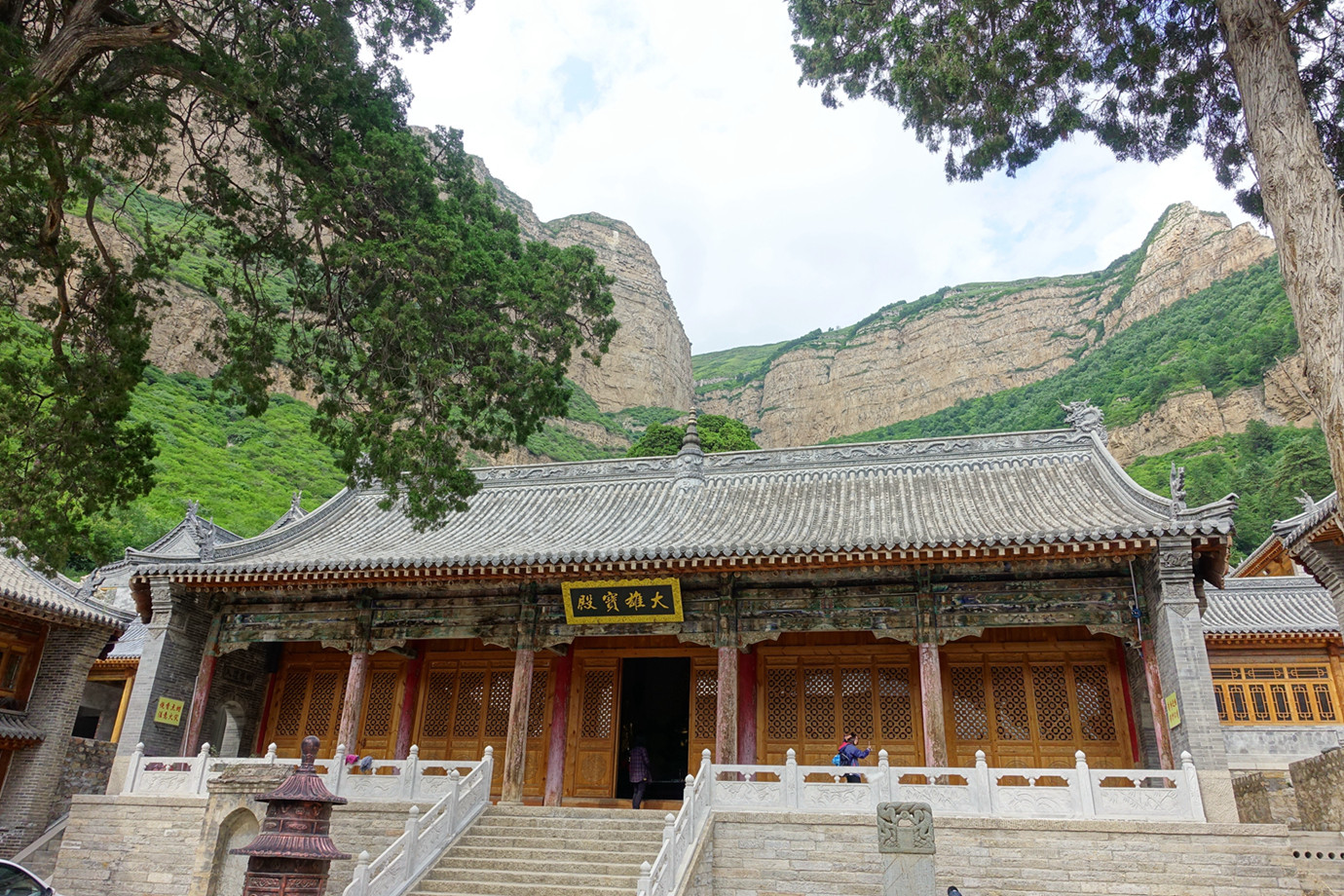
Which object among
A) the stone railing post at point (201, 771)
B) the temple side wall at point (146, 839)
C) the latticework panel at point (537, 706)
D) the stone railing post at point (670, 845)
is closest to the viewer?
the stone railing post at point (670, 845)

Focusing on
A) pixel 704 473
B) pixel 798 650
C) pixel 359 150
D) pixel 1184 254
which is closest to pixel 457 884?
pixel 798 650

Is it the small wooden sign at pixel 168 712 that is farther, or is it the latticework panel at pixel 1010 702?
the small wooden sign at pixel 168 712

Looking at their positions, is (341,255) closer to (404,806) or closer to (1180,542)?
(404,806)

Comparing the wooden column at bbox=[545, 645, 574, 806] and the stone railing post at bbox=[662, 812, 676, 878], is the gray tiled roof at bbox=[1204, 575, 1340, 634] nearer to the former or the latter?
the wooden column at bbox=[545, 645, 574, 806]

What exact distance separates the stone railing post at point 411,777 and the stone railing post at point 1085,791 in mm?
8099

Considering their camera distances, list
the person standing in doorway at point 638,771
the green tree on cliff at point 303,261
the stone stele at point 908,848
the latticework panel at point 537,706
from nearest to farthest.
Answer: the stone stele at point 908,848
the green tree on cliff at point 303,261
the person standing in doorway at point 638,771
the latticework panel at point 537,706

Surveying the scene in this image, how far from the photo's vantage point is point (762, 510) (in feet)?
49.3

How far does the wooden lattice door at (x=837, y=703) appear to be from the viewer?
12.9m

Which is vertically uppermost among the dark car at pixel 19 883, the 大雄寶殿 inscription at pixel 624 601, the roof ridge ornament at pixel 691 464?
the roof ridge ornament at pixel 691 464

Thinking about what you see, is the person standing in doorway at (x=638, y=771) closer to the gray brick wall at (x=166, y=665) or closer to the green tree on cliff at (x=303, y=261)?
the green tree on cliff at (x=303, y=261)

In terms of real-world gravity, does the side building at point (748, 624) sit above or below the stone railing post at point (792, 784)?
above

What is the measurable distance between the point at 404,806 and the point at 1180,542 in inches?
403

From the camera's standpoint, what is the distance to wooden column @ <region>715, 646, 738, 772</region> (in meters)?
11.7

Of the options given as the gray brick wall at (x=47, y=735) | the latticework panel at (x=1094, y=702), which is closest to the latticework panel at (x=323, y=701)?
the gray brick wall at (x=47, y=735)
